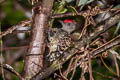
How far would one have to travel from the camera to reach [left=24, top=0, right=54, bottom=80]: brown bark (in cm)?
224

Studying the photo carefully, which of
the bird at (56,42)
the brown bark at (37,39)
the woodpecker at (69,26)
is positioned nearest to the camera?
the brown bark at (37,39)

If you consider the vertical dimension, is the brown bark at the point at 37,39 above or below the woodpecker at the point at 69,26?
above

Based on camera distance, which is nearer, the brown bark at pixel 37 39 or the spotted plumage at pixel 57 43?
the brown bark at pixel 37 39

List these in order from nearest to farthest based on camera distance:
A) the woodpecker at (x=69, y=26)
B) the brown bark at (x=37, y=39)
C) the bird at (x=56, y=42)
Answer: the brown bark at (x=37, y=39) → the bird at (x=56, y=42) → the woodpecker at (x=69, y=26)

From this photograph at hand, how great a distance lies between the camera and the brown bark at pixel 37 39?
224 centimetres

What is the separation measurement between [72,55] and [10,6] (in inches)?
201

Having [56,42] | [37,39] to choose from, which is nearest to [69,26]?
[56,42]

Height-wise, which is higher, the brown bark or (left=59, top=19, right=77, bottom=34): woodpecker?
the brown bark

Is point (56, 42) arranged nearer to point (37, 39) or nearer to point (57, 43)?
point (57, 43)

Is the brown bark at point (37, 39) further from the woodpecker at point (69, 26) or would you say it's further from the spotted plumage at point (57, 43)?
the woodpecker at point (69, 26)

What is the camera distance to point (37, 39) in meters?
2.26

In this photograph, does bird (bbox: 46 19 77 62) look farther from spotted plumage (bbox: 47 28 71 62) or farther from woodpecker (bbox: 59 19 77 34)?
woodpecker (bbox: 59 19 77 34)

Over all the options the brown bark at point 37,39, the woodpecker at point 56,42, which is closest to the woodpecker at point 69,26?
the woodpecker at point 56,42

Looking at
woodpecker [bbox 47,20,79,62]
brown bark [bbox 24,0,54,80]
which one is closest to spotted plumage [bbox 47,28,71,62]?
woodpecker [bbox 47,20,79,62]
